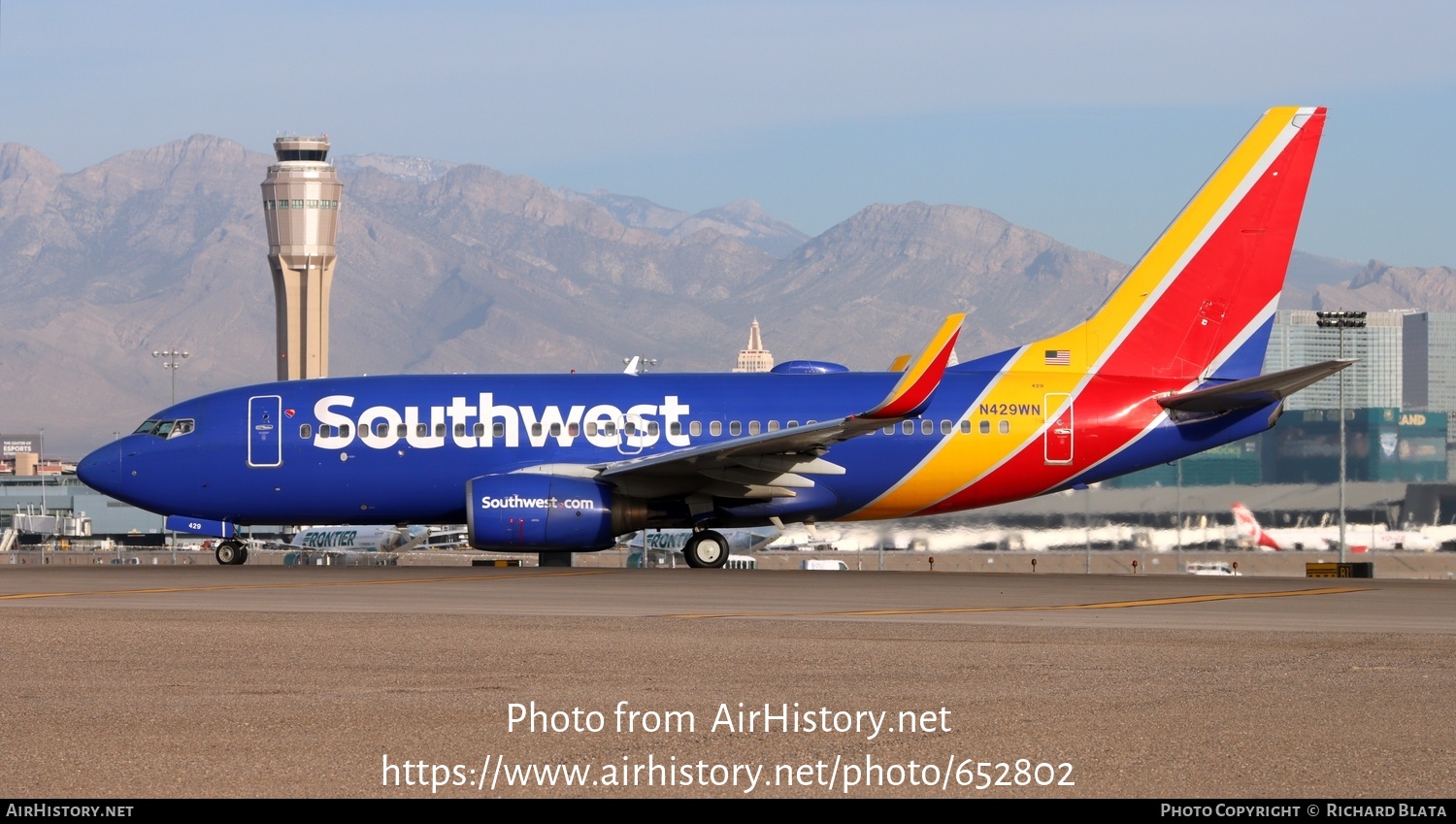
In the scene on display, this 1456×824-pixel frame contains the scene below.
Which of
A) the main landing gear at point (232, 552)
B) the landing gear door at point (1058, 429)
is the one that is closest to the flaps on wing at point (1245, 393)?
the landing gear door at point (1058, 429)

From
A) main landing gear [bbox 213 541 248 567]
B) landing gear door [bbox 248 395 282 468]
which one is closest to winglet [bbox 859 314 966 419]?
landing gear door [bbox 248 395 282 468]

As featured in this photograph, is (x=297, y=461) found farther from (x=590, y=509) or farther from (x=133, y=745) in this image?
(x=133, y=745)

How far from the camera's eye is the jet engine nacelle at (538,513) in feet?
95.3

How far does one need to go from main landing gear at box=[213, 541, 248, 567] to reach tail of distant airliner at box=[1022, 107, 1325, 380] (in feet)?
46.3

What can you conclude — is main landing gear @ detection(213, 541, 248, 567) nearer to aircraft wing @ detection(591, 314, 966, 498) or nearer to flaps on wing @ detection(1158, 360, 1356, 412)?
aircraft wing @ detection(591, 314, 966, 498)

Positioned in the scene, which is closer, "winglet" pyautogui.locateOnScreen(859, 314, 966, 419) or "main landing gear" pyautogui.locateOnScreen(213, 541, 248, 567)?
"winglet" pyautogui.locateOnScreen(859, 314, 966, 419)

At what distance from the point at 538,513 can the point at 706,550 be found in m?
3.78

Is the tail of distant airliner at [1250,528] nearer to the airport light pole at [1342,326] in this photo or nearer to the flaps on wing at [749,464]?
the airport light pole at [1342,326]

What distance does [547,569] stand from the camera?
30703 mm

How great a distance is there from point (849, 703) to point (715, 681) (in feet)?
5.07

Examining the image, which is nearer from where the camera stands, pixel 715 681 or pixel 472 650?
pixel 715 681

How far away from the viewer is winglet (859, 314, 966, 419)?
27781mm

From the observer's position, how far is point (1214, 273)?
3153 centimetres
